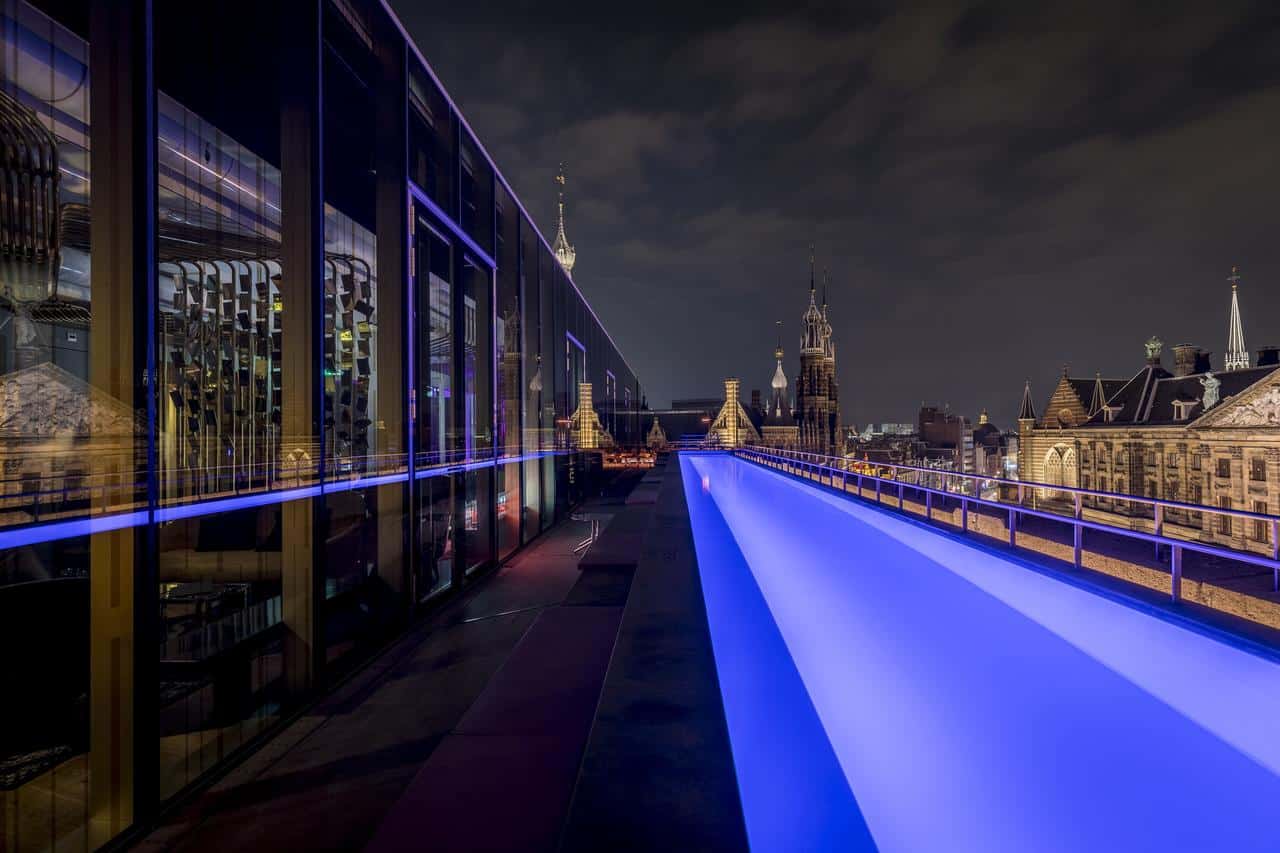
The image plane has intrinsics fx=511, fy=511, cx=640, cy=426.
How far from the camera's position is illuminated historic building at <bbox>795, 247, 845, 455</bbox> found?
9606 cm

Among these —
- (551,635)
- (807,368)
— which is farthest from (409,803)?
(807,368)

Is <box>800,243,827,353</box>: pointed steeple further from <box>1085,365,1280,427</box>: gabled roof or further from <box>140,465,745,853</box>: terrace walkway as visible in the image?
<box>140,465,745,853</box>: terrace walkway

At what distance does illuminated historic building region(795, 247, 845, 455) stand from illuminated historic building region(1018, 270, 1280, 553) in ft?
108

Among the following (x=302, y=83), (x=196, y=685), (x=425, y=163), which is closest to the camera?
(x=302, y=83)

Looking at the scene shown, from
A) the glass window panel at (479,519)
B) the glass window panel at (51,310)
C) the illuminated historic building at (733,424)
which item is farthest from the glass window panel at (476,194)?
the illuminated historic building at (733,424)

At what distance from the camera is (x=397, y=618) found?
9.46 meters

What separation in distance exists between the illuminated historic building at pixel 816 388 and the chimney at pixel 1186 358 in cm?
5010

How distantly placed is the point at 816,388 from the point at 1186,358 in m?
→ 53.9

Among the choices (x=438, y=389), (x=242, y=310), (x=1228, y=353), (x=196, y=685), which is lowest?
(x=196, y=685)

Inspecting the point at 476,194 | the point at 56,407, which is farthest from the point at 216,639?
the point at 476,194

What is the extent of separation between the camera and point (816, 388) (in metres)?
99.1

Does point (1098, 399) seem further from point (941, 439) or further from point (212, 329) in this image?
point (941, 439)

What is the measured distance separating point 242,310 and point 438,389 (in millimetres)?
4913

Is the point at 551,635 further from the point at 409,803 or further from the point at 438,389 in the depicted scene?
the point at 438,389
